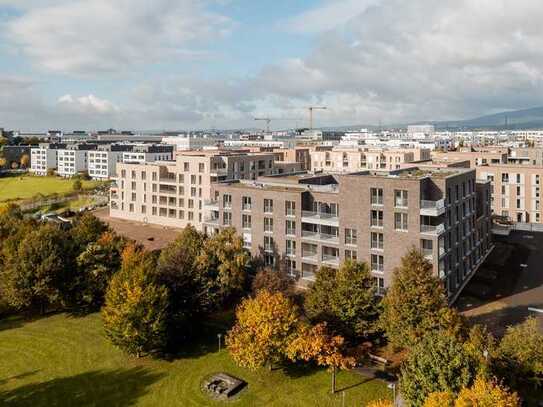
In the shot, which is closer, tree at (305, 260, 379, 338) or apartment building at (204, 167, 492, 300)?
tree at (305, 260, 379, 338)

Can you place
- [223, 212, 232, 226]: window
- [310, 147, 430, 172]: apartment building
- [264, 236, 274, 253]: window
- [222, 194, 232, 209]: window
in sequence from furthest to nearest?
[310, 147, 430, 172]: apartment building, [223, 212, 232, 226]: window, [222, 194, 232, 209]: window, [264, 236, 274, 253]: window

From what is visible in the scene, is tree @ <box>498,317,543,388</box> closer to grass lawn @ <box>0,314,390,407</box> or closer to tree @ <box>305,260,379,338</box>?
grass lawn @ <box>0,314,390,407</box>

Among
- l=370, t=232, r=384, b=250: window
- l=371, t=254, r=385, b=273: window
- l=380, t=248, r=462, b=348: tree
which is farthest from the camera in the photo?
l=371, t=254, r=385, b=273: window

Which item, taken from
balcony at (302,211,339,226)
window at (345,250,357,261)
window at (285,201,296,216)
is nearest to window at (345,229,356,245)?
window at (345,250,357,261)

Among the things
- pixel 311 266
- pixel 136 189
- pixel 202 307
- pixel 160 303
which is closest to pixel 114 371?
pixel 160 303

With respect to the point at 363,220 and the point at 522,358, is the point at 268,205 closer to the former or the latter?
the point at 363,220

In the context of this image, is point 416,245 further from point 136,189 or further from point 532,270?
point 136,189

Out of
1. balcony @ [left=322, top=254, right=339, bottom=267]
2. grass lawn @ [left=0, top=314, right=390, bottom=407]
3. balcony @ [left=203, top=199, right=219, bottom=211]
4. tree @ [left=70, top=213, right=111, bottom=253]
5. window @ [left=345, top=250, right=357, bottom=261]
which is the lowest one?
grass lawn @ [left=0, top=314, right=390, bottom=407]

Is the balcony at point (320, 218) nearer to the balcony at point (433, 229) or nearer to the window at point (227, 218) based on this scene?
the balcony at point (433, 229)

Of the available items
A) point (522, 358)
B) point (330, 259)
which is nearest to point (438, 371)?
point (522, 358)
